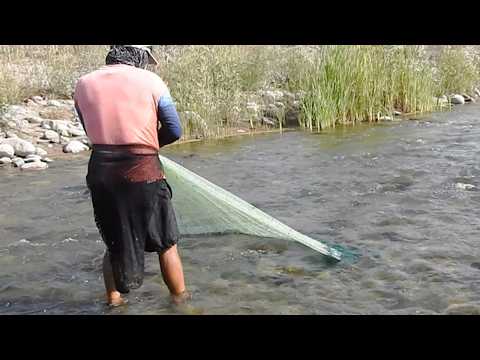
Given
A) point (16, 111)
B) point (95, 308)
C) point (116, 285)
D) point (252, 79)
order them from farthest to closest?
point (252, 79) → point (16, 111) → point (95, 308) → point (116, 285)

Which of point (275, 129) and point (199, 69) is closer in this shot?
point (199, 69)

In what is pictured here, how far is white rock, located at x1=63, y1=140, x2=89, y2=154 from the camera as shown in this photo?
444 inches

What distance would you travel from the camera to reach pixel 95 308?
4.61 m

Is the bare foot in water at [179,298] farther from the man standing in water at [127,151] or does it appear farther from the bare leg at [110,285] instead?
the man standing in water at [127,151]

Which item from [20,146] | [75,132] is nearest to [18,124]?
[75,132]

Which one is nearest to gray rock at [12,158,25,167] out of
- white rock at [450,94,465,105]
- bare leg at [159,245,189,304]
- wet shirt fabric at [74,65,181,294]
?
bare leg at [159,245,189,304]

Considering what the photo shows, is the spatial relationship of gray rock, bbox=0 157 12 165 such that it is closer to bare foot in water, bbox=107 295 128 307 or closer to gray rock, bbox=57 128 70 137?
gray rock, bbox=57 128 70 137

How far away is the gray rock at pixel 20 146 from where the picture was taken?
1062 centimetres

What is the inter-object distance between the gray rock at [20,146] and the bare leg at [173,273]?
22.5 feet

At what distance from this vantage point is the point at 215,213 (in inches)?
214

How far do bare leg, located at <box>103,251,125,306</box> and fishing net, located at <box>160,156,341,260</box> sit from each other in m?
0.93

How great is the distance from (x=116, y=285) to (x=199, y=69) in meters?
9.04

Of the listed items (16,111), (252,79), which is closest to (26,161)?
(16,111)
